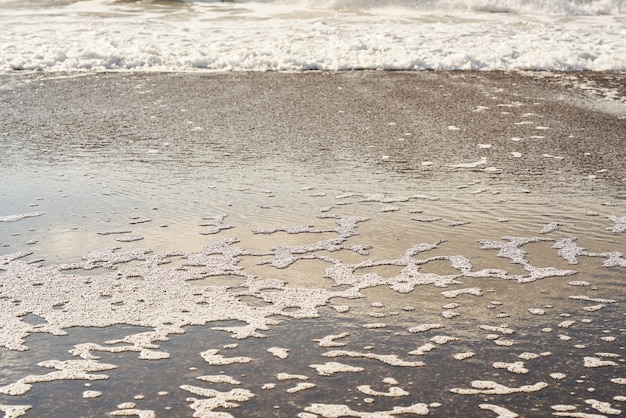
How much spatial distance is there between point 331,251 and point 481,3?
13.4 metres

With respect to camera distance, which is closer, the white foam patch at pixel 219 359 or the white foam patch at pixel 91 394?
the white foam patch at pixel 91 394

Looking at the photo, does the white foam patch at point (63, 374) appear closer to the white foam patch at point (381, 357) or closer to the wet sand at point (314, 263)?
the wet sand at point (314, 263)

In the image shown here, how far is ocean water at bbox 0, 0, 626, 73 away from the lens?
10.1 m

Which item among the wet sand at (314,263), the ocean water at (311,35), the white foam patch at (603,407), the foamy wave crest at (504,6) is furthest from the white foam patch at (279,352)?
the foamy wave crest at (504,6)

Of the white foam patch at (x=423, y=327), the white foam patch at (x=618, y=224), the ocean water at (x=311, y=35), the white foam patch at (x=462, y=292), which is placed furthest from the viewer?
the ocean water at (x=311, y=35)

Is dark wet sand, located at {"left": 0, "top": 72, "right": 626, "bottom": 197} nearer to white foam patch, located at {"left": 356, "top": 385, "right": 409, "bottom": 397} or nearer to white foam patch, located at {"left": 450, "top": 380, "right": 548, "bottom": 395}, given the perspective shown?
white foam patch, located at {"left": 450, "top": 380, "right": 548, "bottom": 395}

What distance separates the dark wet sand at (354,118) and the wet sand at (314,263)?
37mm

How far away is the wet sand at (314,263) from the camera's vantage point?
8.23 ft

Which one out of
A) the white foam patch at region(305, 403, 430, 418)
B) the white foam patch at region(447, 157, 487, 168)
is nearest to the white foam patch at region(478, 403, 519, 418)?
the white foam patch at region(305, 403, 430, 418)

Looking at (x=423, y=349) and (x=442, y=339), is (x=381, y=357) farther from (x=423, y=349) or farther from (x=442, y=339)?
(x=442, y=339)

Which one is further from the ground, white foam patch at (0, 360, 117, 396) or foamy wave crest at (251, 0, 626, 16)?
foamy wave crest at (251, 0, 626, 16)

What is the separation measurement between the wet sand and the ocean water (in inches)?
132

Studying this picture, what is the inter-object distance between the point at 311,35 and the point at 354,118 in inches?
237

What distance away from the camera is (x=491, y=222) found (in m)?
4.10
